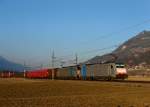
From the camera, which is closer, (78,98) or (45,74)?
(78,98)

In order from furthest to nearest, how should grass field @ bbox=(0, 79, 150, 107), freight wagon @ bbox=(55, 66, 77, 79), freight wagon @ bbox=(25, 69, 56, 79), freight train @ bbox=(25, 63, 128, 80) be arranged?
freight wagon @ bbox=(25, 69, 56, 79) → freight wagon @ bbox=(55, 66, 77, 79) → freight train @ bbox=(25, 63, 128, 80) → grass field @ bbox=(0, 79, 150, 107)

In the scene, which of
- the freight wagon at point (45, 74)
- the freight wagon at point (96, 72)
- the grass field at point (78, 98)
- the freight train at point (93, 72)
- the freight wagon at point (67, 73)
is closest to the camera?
the grass field at point (78, 98)

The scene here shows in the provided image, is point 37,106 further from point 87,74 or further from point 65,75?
point 65,75

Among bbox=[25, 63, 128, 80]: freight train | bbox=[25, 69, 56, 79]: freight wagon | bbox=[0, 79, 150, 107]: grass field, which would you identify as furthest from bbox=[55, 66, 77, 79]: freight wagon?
bbox=[0, 79, 150, 107]: grass field

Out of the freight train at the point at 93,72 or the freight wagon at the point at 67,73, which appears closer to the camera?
the freight train at the point at 93,72

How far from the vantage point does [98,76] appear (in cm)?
7569

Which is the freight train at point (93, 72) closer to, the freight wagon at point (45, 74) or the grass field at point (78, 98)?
the freight wagon at point (45, 74)

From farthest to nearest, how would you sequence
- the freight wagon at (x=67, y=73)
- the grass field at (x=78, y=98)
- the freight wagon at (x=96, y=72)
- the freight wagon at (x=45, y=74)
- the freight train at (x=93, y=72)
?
1. the freight wagon at (x=45, y=74)
2. the freight wagon at (x=67, y=73)
3. the freight train at (x=93, y=72)
4. the freight wagon at (x=96, y=72)
5. the grass field at (x=78, y=98)

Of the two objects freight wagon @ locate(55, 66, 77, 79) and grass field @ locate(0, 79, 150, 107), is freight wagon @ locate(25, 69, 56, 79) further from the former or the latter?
grass field @ locate(0, 79, 150, 107)

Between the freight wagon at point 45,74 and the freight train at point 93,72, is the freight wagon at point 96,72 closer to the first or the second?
the freight train at point 93,72

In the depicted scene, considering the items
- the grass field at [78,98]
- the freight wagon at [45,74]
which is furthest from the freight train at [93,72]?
the grass field at [78,98]

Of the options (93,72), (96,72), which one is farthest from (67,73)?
(96,72)

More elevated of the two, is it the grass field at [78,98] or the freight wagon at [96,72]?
the freight wagon at [96,72]

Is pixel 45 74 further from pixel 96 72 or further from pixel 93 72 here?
pixel 96 72
